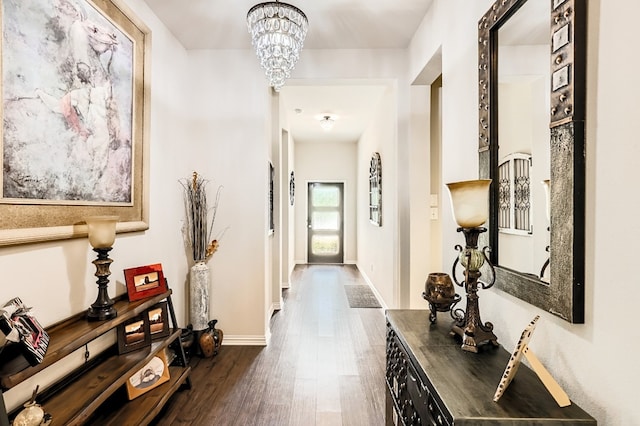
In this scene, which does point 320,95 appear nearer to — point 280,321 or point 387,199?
point 387,199

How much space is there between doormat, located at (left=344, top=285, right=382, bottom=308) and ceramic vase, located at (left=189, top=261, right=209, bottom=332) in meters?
2.19

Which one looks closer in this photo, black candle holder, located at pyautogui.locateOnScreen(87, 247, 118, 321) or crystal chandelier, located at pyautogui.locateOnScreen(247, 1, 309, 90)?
black candle holder, located at pyautogui.locateOnScreen(87, 247, 118, 321)

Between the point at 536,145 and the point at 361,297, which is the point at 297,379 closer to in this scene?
the point at 536,145

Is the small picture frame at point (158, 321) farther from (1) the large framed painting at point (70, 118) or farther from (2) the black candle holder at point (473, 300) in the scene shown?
(2) the black candle holder at point (473, 300)

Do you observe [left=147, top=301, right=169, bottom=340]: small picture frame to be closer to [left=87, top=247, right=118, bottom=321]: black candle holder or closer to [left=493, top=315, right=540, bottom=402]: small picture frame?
[left=87, top=247, right=118, bottom=321]: black candle holder

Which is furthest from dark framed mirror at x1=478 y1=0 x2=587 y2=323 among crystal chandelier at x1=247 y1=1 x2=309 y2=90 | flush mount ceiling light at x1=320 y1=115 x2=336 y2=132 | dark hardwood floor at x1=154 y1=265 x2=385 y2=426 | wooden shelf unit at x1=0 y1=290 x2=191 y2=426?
flush mount ceiling light at x1=320 y1=115 x2=336 y2=132

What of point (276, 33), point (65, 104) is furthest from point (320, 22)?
point (65, 104)

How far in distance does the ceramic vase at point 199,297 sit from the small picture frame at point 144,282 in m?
0.67

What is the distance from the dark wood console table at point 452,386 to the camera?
3.17 feet

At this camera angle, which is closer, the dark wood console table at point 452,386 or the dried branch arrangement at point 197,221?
the dark wood console table at point 452,386

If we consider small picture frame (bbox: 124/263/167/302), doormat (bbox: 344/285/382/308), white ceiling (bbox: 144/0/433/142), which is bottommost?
doormat (bbox: 344/285/382/308)

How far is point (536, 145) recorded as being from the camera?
1275 millimetres

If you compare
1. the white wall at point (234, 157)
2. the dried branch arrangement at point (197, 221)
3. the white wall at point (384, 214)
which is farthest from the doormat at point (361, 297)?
the dried branch arrangement at point (197, 221)

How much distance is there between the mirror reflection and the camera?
122 centimetres
